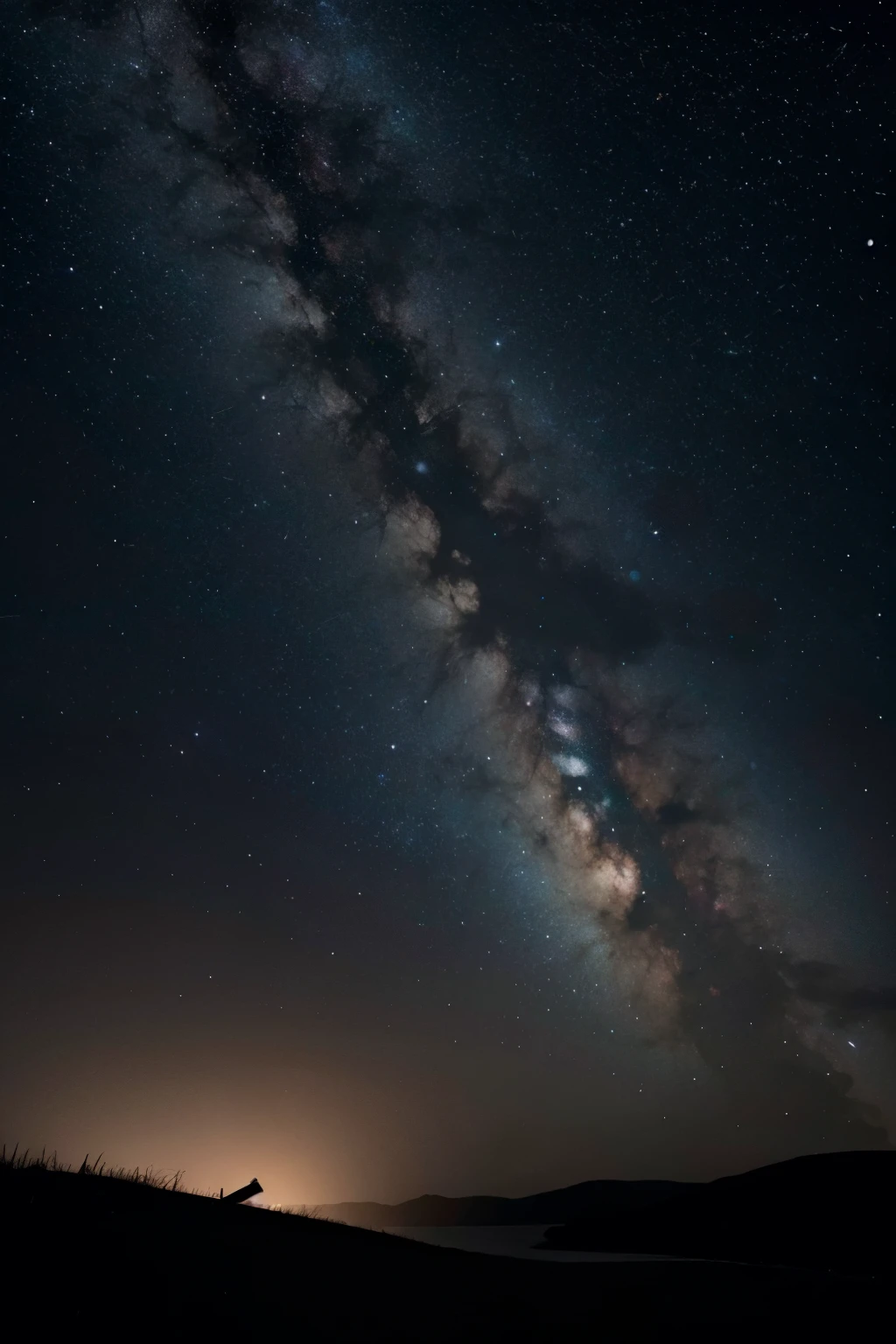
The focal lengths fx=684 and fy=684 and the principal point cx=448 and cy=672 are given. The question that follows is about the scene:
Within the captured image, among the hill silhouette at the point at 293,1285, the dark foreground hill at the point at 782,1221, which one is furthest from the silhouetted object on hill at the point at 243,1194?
the dark foreground hill at the point at 782,1221

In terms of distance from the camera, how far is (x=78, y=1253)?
668cm

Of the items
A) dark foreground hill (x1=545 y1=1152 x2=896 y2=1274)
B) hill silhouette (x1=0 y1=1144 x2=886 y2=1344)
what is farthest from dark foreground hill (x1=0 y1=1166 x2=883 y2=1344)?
dark foreground hill (x1=545 y1=1152 x2=896 y2=1274)

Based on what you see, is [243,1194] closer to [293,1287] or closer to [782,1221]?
[293,1287]

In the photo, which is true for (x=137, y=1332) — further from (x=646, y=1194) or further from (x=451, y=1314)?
(x=646, y=1194)

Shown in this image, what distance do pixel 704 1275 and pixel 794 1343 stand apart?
21.3ft

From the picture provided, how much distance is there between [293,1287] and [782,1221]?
65.1 metres

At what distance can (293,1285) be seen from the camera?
8547 mm

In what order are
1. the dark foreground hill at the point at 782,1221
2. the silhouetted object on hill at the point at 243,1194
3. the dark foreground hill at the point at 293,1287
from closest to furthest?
the dark foreground hill at the point at 293,1287 < the silhouetted object on hill at the point at 243,1194 < the dark foreground hill at the point at 782,1221

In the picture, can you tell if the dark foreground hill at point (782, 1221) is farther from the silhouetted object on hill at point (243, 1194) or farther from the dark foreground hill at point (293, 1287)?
the silhouetted object on hill at point (243, 1194)

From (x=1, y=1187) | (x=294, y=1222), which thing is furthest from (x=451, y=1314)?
(x=1, y=1187)

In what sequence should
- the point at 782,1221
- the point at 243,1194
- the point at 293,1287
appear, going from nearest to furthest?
the point at 293,1287, the point at 243,1194, the point at 782,1221

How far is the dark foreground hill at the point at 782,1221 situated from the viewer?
45625 millimetres

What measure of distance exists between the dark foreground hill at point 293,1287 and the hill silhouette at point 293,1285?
3 cm

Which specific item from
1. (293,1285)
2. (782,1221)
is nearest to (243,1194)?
(293,1285)
